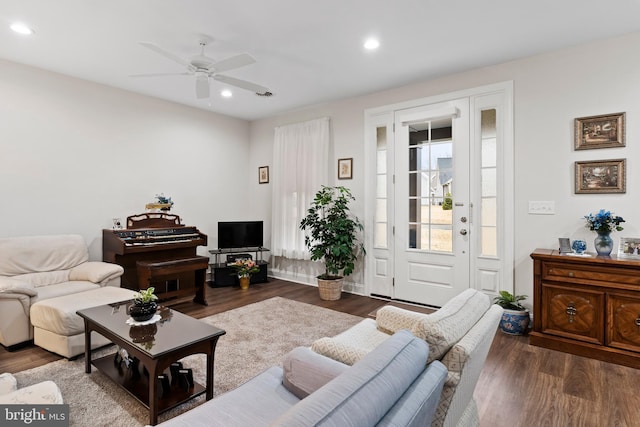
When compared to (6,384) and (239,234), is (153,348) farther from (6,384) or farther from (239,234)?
(239,234)

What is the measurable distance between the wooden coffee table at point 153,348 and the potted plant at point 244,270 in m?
2.57

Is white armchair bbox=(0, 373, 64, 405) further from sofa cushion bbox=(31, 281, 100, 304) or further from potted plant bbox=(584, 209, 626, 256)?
potted plant bbox=(584, 209, 626, 256)

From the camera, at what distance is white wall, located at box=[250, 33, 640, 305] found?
3027 mm

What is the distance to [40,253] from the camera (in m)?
3.51

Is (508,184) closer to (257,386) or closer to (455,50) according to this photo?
(455,50)

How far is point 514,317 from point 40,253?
15.9 ft

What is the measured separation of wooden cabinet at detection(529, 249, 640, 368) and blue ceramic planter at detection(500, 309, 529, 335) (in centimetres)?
24

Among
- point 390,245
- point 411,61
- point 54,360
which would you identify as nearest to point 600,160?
point 411,61

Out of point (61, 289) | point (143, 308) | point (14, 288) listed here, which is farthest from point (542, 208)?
point (14, 288)

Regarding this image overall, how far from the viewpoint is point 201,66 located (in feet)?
10.3

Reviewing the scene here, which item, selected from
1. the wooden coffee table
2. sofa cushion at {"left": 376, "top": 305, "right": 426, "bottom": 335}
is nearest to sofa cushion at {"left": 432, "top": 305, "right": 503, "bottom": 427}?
sofa cushion at {"left": 376, "top": 305, "right": 426, "bottom": 335}

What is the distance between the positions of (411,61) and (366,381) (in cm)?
350

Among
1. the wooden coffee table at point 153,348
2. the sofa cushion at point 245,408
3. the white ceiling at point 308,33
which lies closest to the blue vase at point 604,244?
the white ceiling at point 308,33

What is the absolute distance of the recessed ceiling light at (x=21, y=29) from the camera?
289 cm
